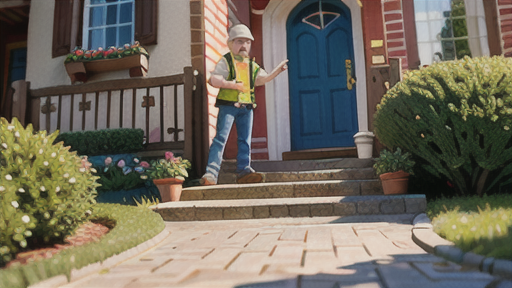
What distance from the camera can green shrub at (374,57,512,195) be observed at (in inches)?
150

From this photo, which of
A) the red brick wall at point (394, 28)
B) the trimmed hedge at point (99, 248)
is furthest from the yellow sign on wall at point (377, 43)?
the trimmed hedge at point (99, 248)

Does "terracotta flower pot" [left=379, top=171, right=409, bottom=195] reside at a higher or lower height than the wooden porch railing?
lower

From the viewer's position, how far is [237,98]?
4.92m

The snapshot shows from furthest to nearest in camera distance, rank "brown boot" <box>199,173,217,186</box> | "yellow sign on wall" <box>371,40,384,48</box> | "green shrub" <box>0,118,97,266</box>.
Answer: "yellow sign on wall" <box>371,40,384,48</box> → "brown boot" <box>199,173,217,186</box> → "green shrub" <box>0,118,97,266</box>

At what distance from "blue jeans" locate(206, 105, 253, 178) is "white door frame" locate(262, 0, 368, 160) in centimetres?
211

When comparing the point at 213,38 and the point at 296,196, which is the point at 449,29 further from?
the point at 296,196

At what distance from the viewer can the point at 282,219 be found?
3.89 meters

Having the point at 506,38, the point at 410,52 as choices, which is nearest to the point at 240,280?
the point at 410,52

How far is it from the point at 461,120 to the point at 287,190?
6.51 ft

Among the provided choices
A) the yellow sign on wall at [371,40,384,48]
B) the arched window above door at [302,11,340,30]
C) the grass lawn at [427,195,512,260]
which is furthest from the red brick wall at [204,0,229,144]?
the grass lawn at [427,195,512,260]

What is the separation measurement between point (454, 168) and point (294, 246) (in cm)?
235

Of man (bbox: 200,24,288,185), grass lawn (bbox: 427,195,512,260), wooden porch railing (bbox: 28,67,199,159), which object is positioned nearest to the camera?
grass lawn (bbox: 427,195,512,260)

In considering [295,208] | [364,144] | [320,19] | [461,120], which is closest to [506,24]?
[320,19]

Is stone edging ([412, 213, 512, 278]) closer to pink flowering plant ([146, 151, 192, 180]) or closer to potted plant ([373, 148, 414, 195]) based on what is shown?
potted plant ([373, 148, 414, 195])
